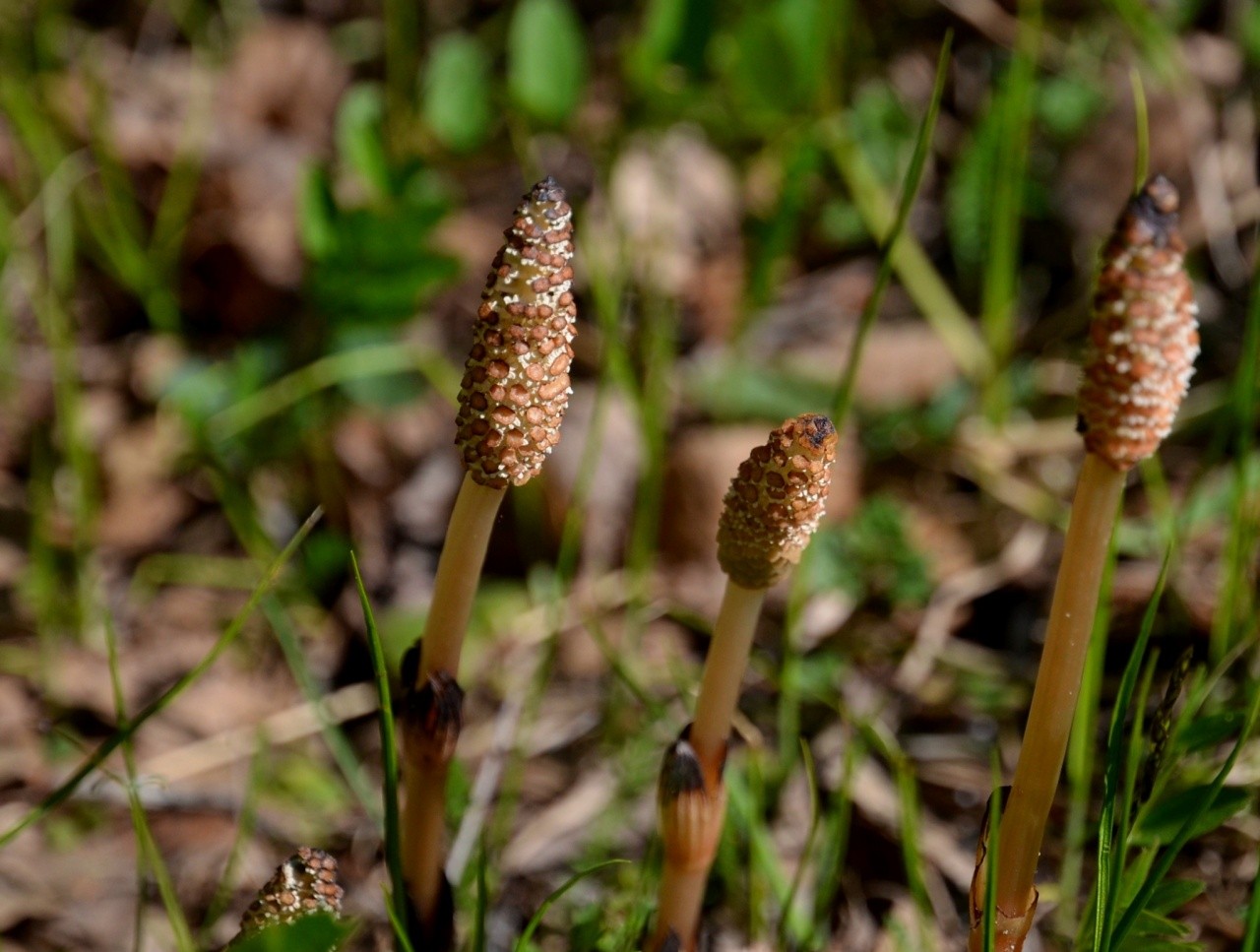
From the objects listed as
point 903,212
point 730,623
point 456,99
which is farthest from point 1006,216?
point 730,623

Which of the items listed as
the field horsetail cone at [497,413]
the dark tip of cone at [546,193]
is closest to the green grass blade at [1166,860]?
the field horsetail cone at [497,413]

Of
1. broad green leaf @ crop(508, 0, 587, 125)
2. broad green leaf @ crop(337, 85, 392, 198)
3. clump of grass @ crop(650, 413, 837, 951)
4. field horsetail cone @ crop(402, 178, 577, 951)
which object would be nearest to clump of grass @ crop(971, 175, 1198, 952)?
clump of grass @ crop(650, 413, 837, 951)

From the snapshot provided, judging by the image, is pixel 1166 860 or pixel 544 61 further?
pixel 544 61

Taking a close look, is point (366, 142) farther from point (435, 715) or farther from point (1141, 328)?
point (1141, 328)

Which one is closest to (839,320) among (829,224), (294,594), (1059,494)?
(829,224)

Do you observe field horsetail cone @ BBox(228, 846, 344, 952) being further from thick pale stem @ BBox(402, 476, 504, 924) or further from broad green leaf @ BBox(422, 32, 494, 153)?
broad green leaf @ BBox(422, 32, 494, 153)

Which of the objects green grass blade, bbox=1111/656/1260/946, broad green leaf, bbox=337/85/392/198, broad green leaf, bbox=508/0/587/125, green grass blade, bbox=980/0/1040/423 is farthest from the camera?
broad green leaf, bbox=508/0/587/125
